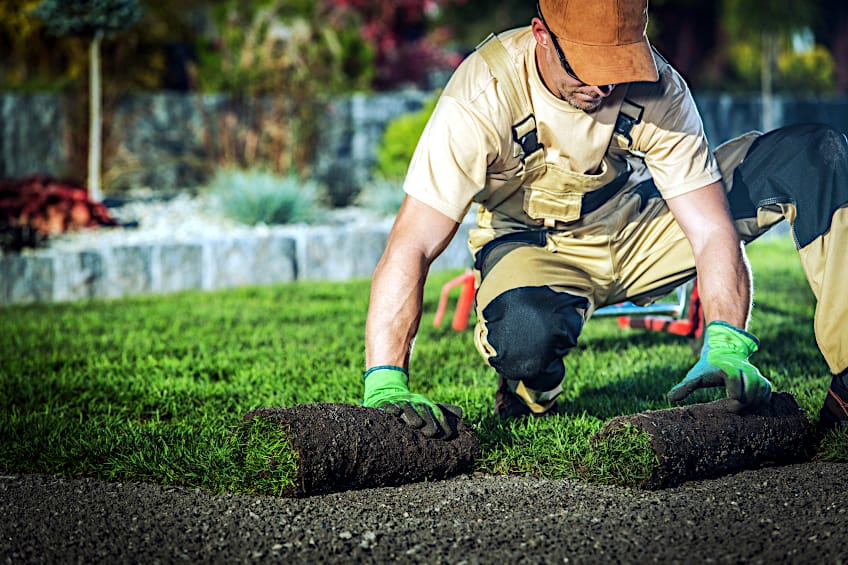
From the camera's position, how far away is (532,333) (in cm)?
358

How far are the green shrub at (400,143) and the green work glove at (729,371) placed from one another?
19.5ft

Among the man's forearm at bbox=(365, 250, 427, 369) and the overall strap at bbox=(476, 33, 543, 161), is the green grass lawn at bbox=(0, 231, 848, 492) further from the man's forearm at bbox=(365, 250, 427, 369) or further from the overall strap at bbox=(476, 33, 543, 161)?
the overall strap at bbox=(476, 33, 543, 161)

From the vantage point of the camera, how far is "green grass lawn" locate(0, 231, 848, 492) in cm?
336

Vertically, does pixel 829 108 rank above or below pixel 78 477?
above

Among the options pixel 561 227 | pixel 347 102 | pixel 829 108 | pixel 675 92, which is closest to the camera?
pixel 675 92

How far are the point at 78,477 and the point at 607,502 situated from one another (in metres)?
1.65

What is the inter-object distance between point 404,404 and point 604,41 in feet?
4.24

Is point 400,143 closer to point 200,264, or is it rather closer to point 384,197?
point 384,197

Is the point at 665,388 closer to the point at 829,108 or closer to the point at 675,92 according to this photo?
the point at 675,92

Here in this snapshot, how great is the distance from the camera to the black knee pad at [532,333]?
359 centimetres

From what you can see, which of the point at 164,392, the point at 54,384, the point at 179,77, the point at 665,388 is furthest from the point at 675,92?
the point at 179,77

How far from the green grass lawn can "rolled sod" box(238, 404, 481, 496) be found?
87mm

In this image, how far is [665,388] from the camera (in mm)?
4234

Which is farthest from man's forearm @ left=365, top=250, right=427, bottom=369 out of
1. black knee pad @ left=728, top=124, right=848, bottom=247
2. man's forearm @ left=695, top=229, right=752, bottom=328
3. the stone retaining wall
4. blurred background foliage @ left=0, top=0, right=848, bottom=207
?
blurred background foliage @ left=0, top=0, right=848, bottom=207
